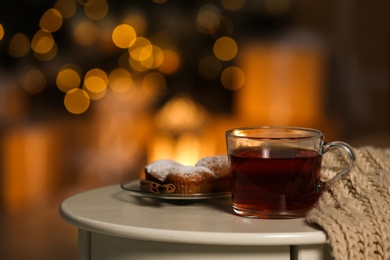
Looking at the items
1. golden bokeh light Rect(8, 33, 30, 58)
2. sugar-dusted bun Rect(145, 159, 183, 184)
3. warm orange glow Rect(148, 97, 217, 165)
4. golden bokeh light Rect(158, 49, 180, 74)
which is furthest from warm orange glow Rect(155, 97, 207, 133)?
sugar-dusted bun Rect(145, 159, 183, 184)

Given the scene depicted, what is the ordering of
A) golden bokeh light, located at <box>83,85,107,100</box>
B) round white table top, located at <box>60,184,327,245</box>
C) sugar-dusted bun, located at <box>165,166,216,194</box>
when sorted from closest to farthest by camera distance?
round white table top, located at <box>60,184,327,245</box>, sugar-dusted bun, located at <box>165,166,216,194</box>, golden bokeh light, located at <box>83,85,107,100</box>

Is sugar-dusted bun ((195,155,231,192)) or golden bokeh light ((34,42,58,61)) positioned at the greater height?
golden bokeh light ((34,42,58,61))

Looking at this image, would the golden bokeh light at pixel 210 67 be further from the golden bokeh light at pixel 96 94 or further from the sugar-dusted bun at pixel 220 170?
the sugar-dusted bun at pixel 220 170

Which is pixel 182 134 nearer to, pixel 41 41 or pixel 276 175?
pixel 41 41

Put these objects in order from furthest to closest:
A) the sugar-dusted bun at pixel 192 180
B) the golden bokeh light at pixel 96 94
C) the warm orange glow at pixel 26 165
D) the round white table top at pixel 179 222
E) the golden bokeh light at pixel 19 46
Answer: the golden bokeh light at pixel 96 94, the golden bokeh light at pixel 19 46, the warm orange glow at pixel 26 165, the sugar-dusted bun at pixel 192 180, the round white table top at pixel 179 222

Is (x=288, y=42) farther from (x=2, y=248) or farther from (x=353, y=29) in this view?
(x=2, y=248)

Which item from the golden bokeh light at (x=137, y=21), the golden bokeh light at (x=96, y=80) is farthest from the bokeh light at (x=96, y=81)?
the golden bokeh light at (x=137, y=21)

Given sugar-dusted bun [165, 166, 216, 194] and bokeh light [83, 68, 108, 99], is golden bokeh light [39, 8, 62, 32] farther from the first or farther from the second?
sugar-dusted bun [165, 166, 216, 194]
